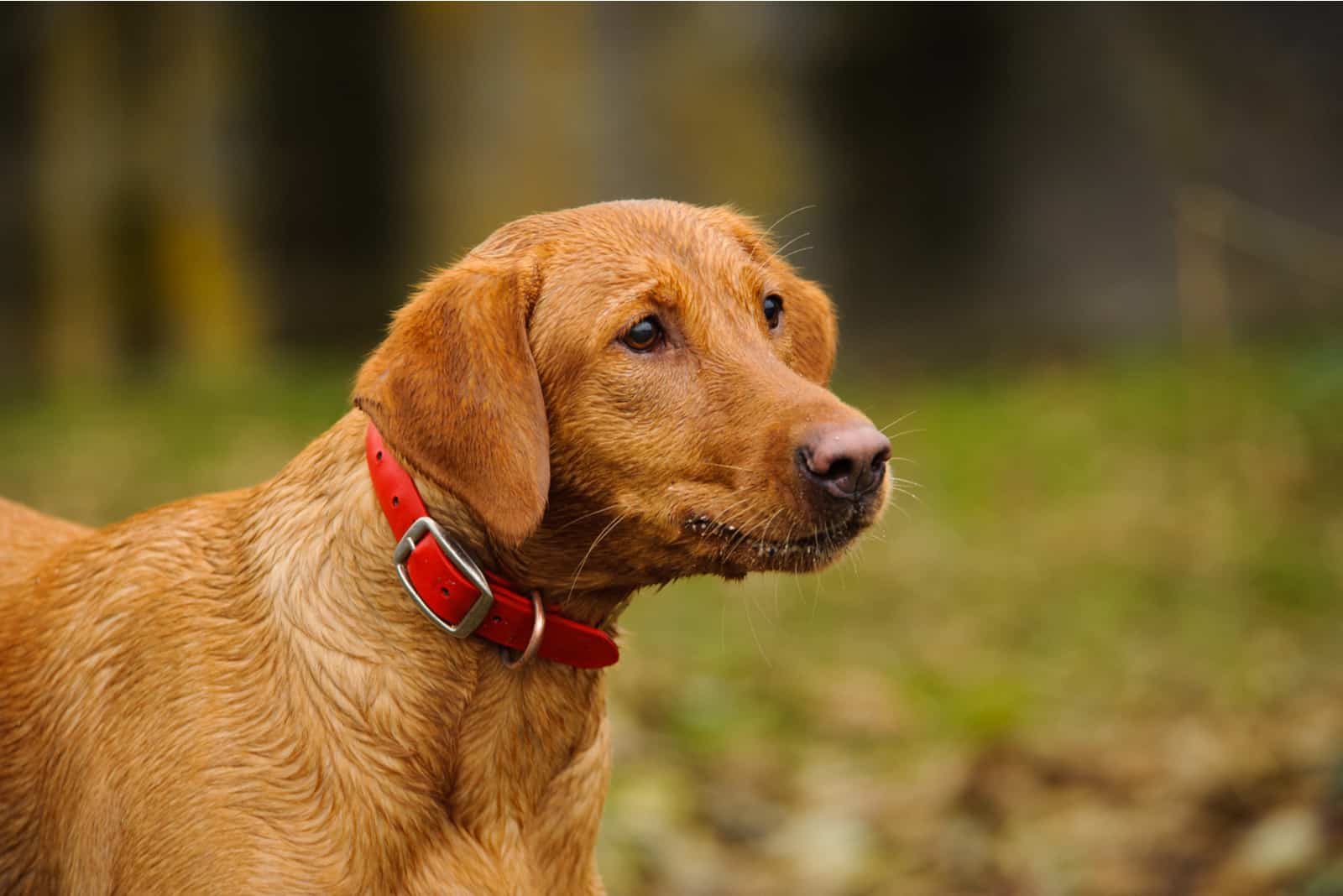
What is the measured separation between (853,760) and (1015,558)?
254 cm

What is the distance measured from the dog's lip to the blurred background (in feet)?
7.84

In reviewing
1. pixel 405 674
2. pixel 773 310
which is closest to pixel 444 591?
pixel 405 674

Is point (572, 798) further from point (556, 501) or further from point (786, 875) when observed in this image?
point (786, 875)

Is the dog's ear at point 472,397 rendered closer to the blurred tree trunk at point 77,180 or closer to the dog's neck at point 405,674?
the dog's neck at point 405,674

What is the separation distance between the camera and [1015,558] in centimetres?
846

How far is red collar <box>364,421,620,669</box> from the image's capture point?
2926 mm

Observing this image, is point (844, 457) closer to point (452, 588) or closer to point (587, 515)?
point (587, 515)

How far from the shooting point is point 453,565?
2922 mm

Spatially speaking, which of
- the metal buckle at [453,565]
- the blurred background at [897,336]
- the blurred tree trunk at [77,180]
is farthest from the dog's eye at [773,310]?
the blurred tree trunk at [77,180]

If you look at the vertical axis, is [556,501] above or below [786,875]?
above

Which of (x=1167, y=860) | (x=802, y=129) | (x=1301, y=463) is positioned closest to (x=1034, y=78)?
(x=802, y=129)

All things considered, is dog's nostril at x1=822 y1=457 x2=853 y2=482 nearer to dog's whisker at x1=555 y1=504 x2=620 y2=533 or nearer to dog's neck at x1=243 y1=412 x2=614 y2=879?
dog's whisker at x1=555 y1=504 x2=620 y2=533

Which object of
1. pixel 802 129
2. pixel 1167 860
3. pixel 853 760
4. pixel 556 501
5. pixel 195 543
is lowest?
pixel 853 760

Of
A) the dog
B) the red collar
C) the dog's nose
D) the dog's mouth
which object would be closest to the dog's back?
the dog
